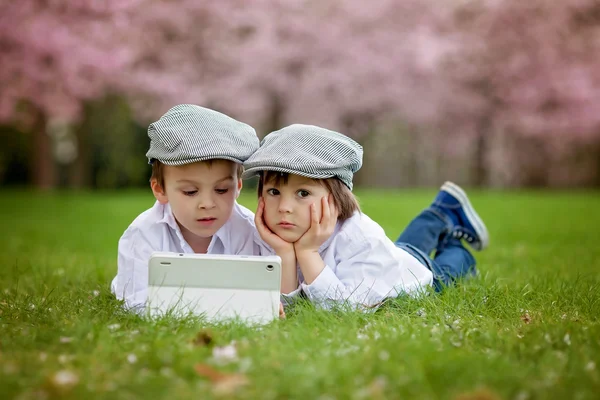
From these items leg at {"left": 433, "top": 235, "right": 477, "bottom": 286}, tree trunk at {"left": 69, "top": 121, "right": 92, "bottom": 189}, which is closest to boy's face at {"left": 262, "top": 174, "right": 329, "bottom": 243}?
leg at {"left": 433, "top": 235, "right": 477, "bottom": 286}

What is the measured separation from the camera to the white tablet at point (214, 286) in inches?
103

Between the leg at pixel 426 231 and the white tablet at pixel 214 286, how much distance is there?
54.3 inches

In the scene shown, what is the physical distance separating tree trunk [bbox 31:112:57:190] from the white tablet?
1246 centimetres

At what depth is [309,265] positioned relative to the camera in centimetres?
286

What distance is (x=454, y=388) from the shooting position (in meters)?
1.80

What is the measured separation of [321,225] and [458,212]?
1486 millimetres

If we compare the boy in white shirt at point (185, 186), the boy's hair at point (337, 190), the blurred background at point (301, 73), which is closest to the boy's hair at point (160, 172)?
the boy in white shirt at point (185, 186)

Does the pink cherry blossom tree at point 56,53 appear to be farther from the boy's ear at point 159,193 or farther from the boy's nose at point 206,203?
the boy's nose at point 206,203

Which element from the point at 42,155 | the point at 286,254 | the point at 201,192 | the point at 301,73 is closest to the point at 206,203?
Answer: the point at 201,192

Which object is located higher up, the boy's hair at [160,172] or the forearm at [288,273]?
the boy's hair at [160,172]

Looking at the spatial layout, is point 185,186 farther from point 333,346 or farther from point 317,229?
point 333,346

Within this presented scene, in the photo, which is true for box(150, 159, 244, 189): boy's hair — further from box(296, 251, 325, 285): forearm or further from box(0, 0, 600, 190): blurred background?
box(0, 0, 600, 190): blurred background

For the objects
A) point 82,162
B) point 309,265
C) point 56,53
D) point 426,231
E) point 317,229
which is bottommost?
point 82,162

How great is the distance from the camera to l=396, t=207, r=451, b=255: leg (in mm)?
3857
